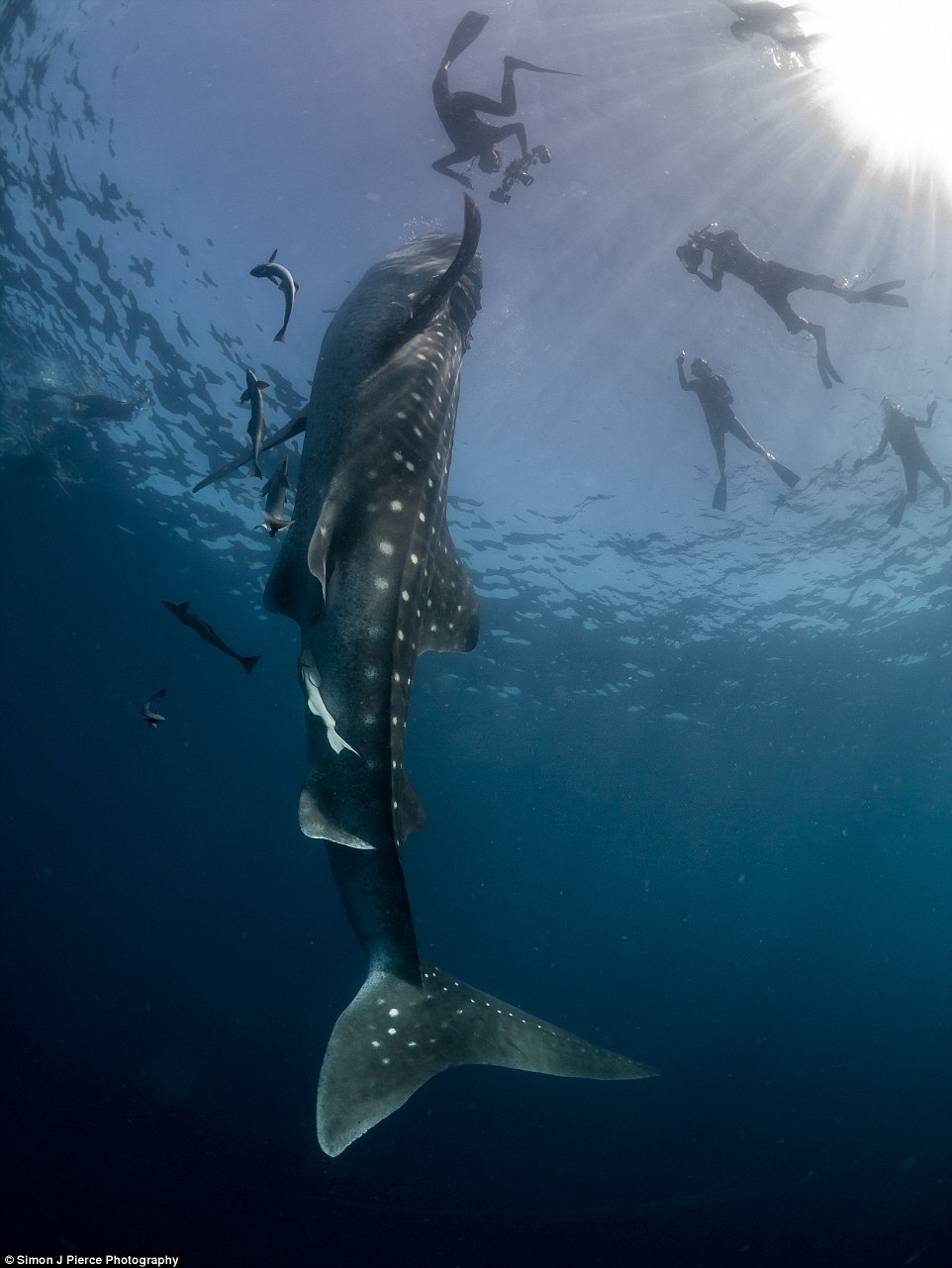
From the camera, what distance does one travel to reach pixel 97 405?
18.2m

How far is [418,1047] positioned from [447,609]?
2.67 m

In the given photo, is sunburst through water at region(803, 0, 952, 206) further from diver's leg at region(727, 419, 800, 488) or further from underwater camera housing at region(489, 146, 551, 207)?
diver's leg at region(727, 419, 800, 488)

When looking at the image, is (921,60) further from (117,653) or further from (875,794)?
(875,794)

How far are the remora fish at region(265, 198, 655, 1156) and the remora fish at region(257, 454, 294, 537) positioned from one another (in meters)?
0.14

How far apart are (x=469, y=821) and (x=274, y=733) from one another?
27842mm

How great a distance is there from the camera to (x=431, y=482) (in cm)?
385

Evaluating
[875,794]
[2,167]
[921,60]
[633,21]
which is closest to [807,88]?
[921,60]

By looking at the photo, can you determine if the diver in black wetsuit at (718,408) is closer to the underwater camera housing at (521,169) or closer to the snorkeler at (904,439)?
the snorkeler at (904,439)

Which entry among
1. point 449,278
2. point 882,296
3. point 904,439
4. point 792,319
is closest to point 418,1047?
point 449,278

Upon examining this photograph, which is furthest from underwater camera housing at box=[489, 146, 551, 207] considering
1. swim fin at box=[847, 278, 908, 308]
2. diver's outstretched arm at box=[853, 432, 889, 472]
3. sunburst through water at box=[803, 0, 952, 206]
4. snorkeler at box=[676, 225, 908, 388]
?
diver's outstretched arm at box=[853, 432, 889, 472]

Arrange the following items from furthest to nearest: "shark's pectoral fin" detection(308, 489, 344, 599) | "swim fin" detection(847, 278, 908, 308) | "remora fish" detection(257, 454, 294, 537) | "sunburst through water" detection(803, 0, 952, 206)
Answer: "swim fin" detection(847, 278, 908, 308) < "sunburst through water" detection(803, 0, 952, 206) < "remora fish" detection(257, 454, 294, 537) < "shark's pectoral fin" detection(308, 489, 344, 599)

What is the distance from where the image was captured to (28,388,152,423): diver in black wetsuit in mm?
17953

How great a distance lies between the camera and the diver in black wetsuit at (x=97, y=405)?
1795cm

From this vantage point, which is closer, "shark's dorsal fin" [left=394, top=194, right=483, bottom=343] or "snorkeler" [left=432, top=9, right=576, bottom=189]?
"shark's dorsal fin" [left=394, top=194, right=483, bottom=343]
